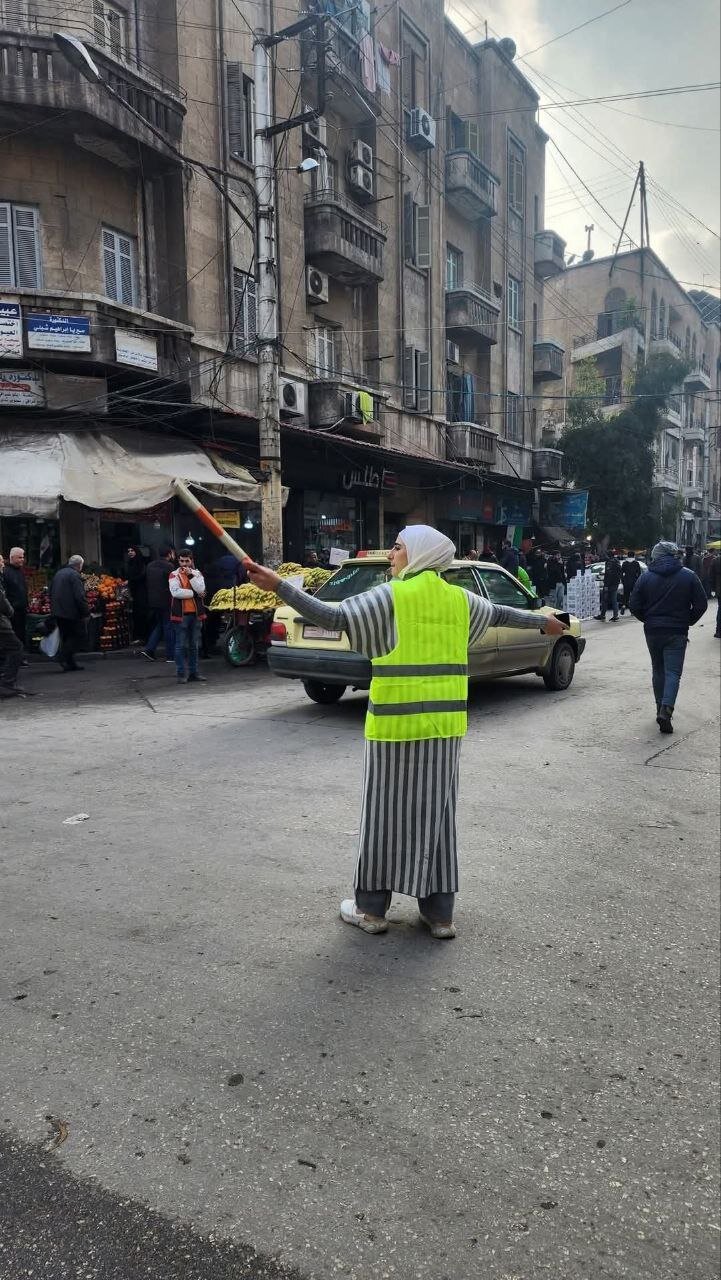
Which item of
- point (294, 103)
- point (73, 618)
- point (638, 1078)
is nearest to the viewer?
point (638, 1078)

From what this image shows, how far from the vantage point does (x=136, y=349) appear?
1497cm

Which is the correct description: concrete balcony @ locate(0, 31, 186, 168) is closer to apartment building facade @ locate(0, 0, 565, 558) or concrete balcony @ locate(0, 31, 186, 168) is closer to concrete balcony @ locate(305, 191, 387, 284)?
apartment building facade @ locate(0, 0, 565, 558)

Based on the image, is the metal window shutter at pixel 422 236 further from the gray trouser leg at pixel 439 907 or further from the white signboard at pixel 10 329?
the gray trouser leg at pixel 439 907

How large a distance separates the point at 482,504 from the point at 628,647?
1411cm

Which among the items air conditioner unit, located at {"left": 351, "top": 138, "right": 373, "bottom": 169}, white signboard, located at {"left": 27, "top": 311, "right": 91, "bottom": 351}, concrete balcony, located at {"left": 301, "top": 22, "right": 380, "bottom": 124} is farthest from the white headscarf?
air conditioner unit, located at {"left": 351, "top": 138, "right": 373, "bottom": 169}

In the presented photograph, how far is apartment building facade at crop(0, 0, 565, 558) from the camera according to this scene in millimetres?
14531

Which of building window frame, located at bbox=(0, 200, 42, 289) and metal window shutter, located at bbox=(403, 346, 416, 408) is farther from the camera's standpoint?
metal window shutter, located at bbox=(403, 346, 416, 408)

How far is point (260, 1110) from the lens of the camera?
8.07 feet

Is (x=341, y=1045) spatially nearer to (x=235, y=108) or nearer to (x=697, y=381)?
→ (x=235, y=108)

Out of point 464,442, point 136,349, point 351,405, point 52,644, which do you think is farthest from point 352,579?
point 464,442

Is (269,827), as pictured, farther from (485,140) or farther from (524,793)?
(485,140)

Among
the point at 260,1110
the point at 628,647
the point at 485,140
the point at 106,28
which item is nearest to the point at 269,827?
the point at 260,1110

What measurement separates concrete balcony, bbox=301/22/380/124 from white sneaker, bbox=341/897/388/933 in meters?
21.4

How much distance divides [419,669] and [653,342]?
49613 mm
